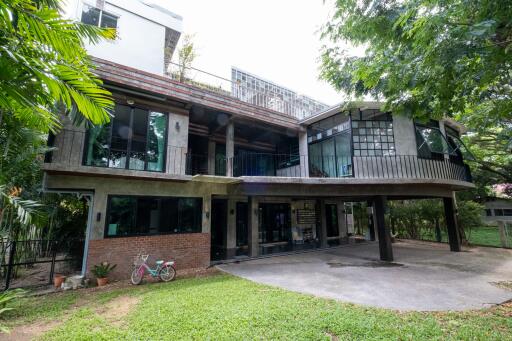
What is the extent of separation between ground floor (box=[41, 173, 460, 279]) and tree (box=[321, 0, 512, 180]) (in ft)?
13.4

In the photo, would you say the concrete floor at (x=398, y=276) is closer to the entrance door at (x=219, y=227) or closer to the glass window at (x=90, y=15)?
the entrance door at (x=219, y=227)

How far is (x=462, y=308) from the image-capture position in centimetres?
501

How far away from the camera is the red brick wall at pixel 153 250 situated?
296 inches

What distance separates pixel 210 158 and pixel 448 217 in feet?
39.4

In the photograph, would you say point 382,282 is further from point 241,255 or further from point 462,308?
point 241,255

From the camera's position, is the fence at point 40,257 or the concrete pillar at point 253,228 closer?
the fence at point 40,257

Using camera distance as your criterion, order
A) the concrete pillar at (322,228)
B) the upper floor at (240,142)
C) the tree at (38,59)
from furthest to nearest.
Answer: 1. the concrete pillar at (322,228)
2. the upper floor at (240,142)
3. the tree at (38,59)

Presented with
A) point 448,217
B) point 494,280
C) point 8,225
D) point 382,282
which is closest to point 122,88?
point 8,225

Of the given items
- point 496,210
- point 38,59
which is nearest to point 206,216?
point 38,59

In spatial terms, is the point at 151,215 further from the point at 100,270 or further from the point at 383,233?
the point at 383,233

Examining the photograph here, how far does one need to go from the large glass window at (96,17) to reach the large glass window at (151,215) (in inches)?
320

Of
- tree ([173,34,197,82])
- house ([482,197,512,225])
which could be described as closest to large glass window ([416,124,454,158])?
tree ([173,34,197,82])

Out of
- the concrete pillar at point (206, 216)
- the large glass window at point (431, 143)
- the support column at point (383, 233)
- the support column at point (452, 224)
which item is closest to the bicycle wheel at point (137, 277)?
the concrete pillar at point (206, 216)

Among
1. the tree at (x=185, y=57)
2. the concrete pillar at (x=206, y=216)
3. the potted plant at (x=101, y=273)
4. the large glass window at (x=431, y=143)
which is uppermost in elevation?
the tree at (x=185, y=57)
